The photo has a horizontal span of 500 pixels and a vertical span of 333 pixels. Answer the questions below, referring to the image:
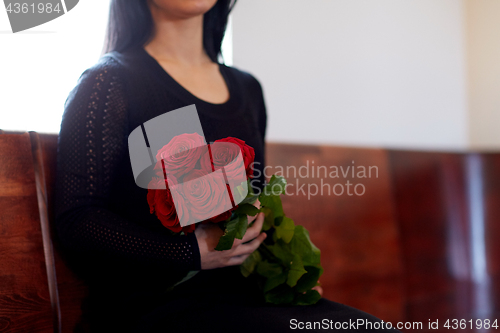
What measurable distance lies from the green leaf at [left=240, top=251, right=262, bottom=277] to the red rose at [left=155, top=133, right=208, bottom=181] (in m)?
0.26

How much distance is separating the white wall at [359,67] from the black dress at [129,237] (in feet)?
3.05

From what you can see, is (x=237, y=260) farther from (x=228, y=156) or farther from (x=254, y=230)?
(x=228, y=156)

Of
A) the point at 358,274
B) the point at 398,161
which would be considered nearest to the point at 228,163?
the point at 358,274

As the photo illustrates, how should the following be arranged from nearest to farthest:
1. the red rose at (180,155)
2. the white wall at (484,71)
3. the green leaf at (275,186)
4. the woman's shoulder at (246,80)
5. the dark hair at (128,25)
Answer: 1. the red rose at (180,155)
2. the green leaf at (275,186)
3. the dark hair at (128,25)
4. the woman's shoulder at (246,80)
5. the white wall at (484,71)

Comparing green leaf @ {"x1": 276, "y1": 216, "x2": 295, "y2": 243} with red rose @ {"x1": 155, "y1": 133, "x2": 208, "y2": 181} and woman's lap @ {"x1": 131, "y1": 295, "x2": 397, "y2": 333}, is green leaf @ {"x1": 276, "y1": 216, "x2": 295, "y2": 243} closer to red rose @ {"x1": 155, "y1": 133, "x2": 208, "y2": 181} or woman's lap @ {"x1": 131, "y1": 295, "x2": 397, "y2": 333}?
woman's lap @ {"x1": 131, "y1": 295, "x2": 397, "y2": 333}

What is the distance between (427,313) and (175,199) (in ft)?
3.62

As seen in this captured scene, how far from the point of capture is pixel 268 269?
0.66 m

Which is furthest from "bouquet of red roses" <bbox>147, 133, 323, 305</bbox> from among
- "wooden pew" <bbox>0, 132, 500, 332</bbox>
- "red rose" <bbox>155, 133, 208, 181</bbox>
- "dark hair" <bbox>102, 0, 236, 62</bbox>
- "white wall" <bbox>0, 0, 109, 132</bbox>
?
"white wall" <bbox>0, 0, 109, 132</bbox>

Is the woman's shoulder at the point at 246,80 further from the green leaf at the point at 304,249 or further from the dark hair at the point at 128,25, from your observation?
the green leaf at the point at 304,249

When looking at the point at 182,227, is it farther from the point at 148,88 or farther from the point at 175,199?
the point at 148,88

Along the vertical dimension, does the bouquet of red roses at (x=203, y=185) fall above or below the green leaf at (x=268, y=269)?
above

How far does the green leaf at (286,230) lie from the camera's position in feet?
2.14

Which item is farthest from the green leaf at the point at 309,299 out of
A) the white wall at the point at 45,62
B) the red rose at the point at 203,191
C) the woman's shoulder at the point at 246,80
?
the white wall at the point at 45,62

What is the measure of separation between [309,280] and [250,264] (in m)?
0.11
